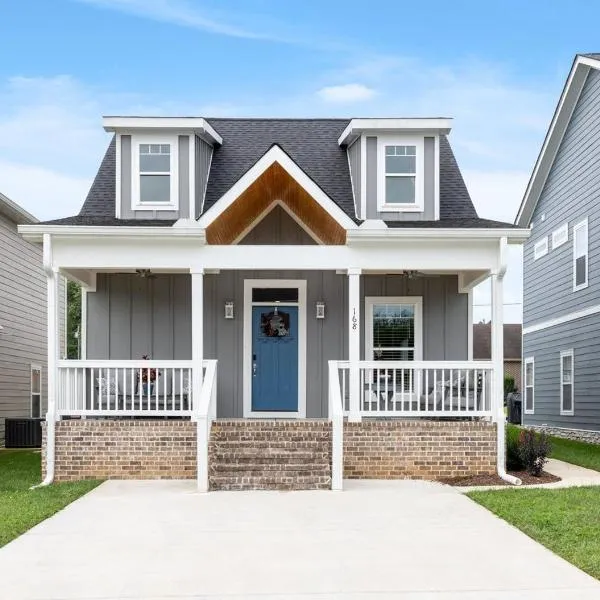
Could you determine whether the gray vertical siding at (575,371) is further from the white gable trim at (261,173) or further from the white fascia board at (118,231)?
the white fascia board at (118,231)

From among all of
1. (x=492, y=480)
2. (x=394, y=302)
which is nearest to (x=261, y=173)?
(x=394, y=302)

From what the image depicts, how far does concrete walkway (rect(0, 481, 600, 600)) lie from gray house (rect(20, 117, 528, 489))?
181 cm

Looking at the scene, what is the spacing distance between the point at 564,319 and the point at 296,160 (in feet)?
32.8

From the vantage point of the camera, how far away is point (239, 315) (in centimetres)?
1734

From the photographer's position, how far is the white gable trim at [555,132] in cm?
2236

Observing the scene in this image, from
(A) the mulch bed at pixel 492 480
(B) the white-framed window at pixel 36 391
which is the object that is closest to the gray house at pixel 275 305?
(A) the mulch bed at pixel 492 480

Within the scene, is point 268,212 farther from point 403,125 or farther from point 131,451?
point 131,451

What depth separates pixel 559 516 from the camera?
10273mm

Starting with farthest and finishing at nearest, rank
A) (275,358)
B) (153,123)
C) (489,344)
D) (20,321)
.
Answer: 1. (489,344)
2. (20,321)
3. (275,358)
4. (153,123)

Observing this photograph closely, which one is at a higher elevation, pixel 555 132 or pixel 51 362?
pixel 555 132

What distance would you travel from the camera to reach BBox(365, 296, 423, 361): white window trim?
56.9 feet

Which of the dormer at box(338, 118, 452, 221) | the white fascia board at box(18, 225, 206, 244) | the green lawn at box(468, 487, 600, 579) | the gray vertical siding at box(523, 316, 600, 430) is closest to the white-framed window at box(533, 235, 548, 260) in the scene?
the gray vertical siding at box(523, 316, 600, 430)

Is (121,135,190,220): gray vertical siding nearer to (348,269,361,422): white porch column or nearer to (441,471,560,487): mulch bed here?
(348,269,361,422): white porch column

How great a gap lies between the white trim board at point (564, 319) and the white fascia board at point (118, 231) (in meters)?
11.0
